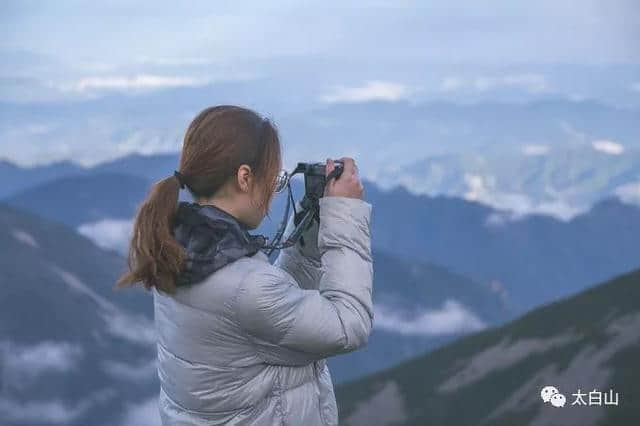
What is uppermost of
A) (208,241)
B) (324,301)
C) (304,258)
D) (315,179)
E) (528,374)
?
(315,179)

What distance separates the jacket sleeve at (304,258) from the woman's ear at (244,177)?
682 mm

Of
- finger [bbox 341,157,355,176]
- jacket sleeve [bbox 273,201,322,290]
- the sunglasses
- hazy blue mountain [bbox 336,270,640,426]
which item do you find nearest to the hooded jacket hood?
the sunglasses

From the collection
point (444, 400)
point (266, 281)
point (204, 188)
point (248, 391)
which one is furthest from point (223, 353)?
point (444, 400)

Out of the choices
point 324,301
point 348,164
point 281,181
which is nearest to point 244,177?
point 281,181

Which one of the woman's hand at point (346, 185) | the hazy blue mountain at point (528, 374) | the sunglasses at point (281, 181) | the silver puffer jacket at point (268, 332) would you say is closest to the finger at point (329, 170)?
the woman's hand at point (346, 185)

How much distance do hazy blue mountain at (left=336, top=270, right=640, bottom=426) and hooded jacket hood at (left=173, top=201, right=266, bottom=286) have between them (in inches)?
2639

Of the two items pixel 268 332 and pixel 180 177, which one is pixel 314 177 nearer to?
pixel 180 177

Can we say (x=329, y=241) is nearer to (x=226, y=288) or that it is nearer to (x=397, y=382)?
(x=226, y=288)

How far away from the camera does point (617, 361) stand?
253ft

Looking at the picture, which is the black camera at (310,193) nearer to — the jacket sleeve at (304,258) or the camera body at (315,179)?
the camera body at (315,179)

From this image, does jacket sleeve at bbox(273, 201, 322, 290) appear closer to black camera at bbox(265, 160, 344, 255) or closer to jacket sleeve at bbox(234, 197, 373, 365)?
black camera at bbox(265, 160, 344, 255)

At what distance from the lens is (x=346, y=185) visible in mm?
4785

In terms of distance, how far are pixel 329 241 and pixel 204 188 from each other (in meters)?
0.69

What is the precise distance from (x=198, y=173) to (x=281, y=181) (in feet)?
1.39
